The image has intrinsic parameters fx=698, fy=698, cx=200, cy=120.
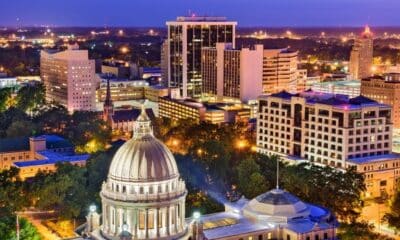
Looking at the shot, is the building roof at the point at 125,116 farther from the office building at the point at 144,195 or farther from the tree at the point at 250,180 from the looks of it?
the office building at the point at 144,195

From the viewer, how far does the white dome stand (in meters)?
49.9

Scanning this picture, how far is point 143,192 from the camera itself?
164ft

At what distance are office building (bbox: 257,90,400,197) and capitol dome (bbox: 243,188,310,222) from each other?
3735 cm

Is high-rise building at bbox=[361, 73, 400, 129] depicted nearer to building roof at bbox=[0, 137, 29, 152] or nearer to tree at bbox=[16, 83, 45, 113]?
tree at bbox=[16, 83, 45, 113]

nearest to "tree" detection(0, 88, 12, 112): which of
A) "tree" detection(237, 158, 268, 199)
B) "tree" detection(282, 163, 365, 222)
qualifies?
"tree" detection(237, 158, 268, 199)

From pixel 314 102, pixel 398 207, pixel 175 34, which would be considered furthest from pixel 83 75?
pixel 398 207

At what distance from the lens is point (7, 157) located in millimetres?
115125

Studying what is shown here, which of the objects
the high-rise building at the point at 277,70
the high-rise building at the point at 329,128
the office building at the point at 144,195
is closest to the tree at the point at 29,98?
the high-rise building at the point at 277,70

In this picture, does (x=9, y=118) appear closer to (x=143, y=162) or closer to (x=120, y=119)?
(x=120, y=119)

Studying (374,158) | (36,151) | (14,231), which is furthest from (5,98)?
(14,231)

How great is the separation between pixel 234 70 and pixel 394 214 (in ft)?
341

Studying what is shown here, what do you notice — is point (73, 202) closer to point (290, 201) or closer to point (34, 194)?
point (34, 194)

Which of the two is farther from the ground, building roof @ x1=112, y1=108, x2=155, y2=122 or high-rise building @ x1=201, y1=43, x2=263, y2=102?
high-rise building @ x1=201, y1=43, x2=263, y2=102

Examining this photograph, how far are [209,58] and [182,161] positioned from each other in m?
96.1
